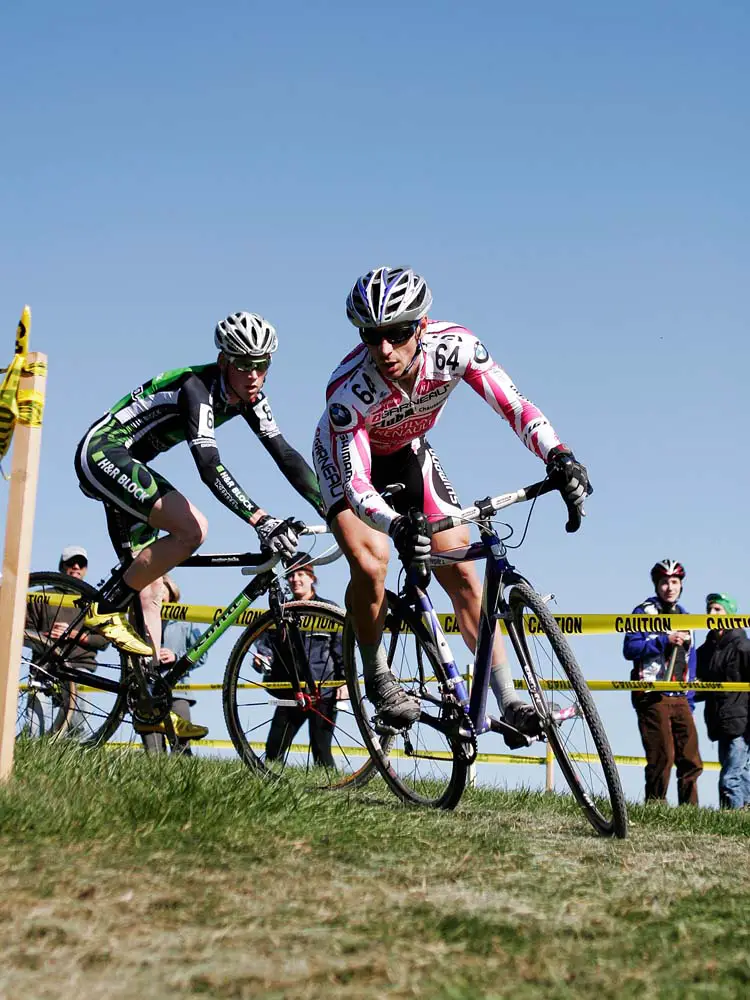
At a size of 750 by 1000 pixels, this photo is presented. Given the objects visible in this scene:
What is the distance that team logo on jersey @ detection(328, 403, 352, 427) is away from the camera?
20.3 feet

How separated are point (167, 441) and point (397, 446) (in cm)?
204

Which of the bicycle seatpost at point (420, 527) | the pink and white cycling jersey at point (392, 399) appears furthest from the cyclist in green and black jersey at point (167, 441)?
the bicycle seatpost at point (420, 527)

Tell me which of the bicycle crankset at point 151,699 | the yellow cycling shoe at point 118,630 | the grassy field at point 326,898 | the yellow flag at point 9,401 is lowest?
the grassy field at point 326,898

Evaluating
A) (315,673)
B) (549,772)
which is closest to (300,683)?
(315,673)

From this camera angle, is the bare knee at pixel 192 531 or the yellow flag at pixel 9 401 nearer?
the yellow flag at pixel 9 401

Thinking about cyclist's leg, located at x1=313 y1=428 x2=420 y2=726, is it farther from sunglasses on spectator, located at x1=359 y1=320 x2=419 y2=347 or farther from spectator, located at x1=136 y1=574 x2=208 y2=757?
spectator, located at x1=136 y1=574 x2=208 y2=757

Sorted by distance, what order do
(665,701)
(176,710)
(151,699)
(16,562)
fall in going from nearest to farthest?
(16,562), (151,699), (176,710), (665,701)

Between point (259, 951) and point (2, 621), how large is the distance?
2.68m

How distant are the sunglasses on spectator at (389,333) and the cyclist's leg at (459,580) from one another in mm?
801

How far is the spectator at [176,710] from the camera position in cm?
763

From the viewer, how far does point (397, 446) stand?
21.4ft

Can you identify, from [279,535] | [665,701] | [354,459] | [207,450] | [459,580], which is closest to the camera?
[354,459]

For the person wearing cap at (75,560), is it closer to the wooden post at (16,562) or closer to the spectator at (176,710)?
the spectator at (176,710)

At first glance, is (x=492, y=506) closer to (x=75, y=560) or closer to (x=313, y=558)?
(x=313, y=558)
